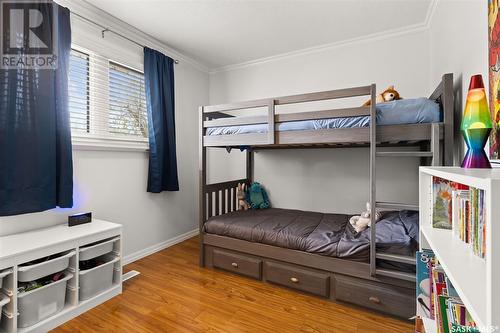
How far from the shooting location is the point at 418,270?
115 cm

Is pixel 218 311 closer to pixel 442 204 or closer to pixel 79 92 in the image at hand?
pixel 442 204

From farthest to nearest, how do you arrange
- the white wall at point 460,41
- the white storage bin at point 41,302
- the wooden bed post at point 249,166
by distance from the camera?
the wooden bed post at point 249,166
the white storage bin at point 41,302
the white wall at point 460,41

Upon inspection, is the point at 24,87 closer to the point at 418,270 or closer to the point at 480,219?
the point at 480,219

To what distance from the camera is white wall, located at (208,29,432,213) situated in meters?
2.56

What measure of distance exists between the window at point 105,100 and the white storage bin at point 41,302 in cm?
124

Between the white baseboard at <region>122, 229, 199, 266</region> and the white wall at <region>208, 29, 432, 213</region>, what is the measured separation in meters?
0.94

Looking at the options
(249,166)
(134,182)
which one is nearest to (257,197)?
(249,166)

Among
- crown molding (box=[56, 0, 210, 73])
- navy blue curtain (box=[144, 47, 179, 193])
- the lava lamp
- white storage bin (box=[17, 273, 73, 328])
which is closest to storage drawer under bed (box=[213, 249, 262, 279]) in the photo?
navy blue curtain (box=[144, 47, 179, 193])

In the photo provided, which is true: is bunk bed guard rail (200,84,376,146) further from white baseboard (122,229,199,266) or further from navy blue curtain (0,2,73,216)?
white baseboard (122,229,199,266)

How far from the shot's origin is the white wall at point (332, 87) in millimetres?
2559

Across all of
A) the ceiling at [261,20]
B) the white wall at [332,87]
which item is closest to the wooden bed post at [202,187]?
the ceiling at [261,20]

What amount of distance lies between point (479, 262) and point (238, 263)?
6.07ft

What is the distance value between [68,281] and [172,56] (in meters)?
2.62

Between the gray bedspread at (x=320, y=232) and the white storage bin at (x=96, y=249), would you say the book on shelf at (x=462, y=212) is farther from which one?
the white storage bin at (x=96, y=249)
